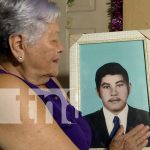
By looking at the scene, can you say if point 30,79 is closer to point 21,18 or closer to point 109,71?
point 21,18

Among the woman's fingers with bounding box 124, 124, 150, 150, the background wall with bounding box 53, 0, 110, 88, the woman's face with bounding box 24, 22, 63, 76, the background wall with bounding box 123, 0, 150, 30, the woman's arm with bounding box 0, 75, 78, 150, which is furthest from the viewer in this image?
the background wall with bounding box 53, 0, 110, 88

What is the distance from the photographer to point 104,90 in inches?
41.6

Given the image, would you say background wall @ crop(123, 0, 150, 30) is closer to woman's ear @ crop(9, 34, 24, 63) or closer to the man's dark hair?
the man's dark hair

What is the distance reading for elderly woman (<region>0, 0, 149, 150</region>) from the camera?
2.08ft

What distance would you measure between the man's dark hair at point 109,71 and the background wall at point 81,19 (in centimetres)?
43

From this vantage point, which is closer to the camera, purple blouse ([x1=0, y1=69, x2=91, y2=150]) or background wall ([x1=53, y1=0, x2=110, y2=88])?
purple blouse ([x1=0, y1=69, x2=91, y2=150])

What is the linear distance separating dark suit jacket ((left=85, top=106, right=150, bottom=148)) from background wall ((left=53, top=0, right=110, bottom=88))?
452mm

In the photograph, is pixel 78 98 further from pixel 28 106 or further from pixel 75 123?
pixel 28 106

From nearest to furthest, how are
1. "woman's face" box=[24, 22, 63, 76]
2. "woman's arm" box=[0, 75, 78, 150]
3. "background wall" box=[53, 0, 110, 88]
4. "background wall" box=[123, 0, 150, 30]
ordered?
"woman's arm" box=[0, 75, 78, 150], "woman's face" box=[24, 22, 63, 76], "background wall" box=[123, 0, 150, 30], "background wall" box=[53, 0, 110, 88]

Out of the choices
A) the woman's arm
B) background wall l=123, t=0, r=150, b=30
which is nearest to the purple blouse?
the woman's arm

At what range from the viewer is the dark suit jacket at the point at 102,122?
3.30 ft

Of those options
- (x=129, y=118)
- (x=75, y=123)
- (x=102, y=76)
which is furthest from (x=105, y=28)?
(x=75, y=123)

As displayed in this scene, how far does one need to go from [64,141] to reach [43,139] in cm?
5

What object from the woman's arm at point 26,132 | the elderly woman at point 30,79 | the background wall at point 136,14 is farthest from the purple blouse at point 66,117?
the background wall at point 136,14
